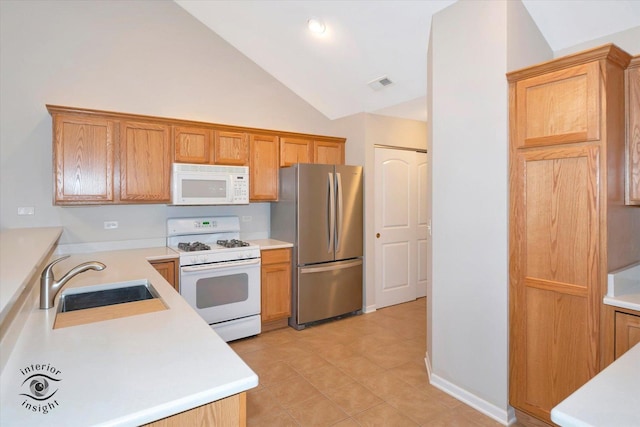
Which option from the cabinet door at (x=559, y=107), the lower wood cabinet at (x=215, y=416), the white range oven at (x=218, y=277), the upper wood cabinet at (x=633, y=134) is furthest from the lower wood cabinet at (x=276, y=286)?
the upper wood cabinet at (x=633, y=134)

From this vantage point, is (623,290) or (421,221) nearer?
(623,290)

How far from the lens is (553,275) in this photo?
80.3 inches

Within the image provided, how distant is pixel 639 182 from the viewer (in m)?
2.02

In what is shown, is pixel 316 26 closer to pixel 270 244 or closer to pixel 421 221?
pixel 270 244

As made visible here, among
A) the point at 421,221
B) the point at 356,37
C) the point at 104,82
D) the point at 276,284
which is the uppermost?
the point at 356,37

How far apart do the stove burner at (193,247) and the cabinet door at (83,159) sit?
30.0 inches

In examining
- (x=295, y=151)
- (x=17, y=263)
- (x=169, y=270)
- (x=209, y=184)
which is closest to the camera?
(x=17, y=263)

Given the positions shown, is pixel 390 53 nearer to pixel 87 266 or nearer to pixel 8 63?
pixel 87 266

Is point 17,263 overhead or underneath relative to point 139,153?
underneath

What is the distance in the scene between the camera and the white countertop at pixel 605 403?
81 cm

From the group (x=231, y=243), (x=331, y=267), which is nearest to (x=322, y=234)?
(x=331, y=267)

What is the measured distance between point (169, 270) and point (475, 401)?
2.61 m

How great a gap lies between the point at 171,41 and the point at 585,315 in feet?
13.6

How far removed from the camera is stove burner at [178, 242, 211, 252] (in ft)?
11.2
